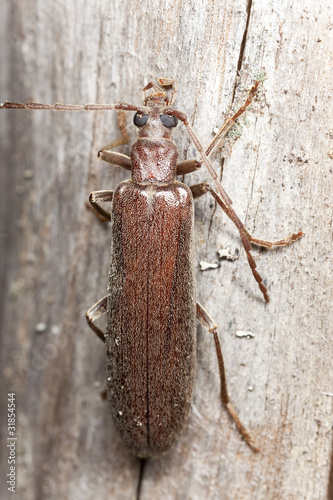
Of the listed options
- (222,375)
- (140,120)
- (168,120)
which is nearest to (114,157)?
Result: (140,120)

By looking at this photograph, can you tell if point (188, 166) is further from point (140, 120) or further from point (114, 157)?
point (114, 157)

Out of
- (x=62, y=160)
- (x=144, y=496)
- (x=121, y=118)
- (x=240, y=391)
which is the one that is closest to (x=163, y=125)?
(x=121, y=118)

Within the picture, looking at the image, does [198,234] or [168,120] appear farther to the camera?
[198,234]

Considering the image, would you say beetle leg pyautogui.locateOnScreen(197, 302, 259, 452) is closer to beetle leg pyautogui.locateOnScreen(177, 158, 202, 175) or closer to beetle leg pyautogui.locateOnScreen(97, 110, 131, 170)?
beetle leg pyautogui.locateOnScreen(177, 158, 202, 175)

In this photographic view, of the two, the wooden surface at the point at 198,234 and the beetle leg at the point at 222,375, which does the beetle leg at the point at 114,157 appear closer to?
the wooden surface at the point at 198,234

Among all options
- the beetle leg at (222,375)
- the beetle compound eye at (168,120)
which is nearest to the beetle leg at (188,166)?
the beetle compound eye at (168,120)

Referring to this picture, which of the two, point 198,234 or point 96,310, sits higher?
point 198,234

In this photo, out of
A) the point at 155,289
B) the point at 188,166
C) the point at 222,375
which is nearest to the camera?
the point at 155,289

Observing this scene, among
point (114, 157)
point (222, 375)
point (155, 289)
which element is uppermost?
point (114, 157)
